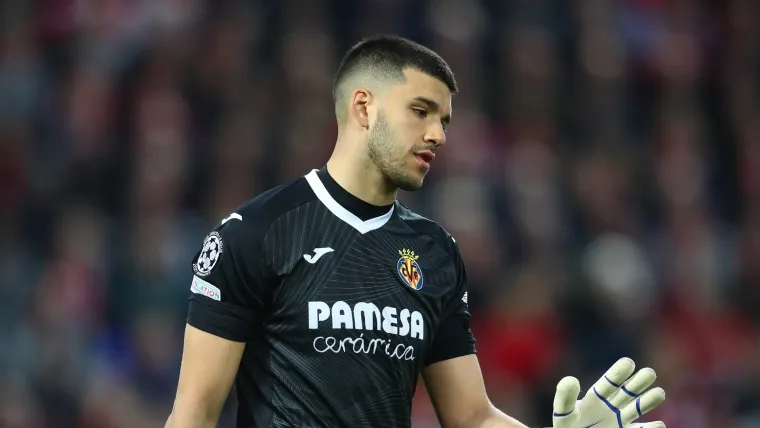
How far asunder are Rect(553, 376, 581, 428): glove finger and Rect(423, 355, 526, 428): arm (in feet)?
0.75

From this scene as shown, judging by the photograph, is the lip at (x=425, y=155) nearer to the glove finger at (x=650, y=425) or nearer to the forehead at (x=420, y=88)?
the forehead at (x=420, y=88)

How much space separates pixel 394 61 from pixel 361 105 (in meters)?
0.20

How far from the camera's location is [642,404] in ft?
14.6

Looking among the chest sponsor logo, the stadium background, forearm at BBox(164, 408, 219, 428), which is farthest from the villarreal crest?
the stadium background

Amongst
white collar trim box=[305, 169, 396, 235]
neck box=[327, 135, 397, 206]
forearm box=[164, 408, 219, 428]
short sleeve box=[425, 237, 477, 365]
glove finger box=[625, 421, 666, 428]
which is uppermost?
neck box=[327, 135, 397, 206]

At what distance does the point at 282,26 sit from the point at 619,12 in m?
3.25

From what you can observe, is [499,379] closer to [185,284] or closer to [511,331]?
[511,331]

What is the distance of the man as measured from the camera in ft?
13.8

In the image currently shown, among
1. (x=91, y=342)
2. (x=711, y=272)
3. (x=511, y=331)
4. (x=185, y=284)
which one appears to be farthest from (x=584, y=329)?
(x=91, y=342)

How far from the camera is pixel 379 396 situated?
4.30 meters

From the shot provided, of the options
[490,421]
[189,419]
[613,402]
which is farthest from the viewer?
[490,421]

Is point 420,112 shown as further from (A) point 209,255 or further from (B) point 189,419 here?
(B) point 189,419

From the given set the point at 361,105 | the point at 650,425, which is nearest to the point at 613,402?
the point at 650,425

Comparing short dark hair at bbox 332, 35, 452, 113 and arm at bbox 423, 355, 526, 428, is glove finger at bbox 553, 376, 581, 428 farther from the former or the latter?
short dark hair at bbox 332, 35, 452, 113
